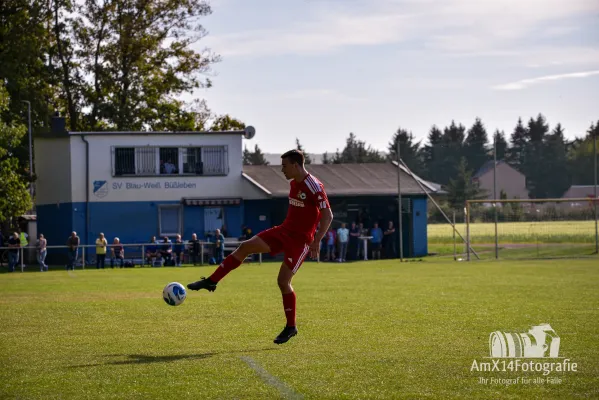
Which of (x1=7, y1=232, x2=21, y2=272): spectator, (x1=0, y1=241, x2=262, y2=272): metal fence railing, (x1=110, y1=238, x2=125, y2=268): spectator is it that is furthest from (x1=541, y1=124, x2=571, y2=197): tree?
(x1=7, y1=232, x2=21, y2=272): spectator

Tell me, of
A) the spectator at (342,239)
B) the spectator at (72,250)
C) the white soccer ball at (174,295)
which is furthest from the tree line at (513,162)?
the white soccer ball at (174,295)

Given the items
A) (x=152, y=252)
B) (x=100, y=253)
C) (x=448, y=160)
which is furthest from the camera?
(x=448, y=160)

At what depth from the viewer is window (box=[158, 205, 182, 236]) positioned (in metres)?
41.6

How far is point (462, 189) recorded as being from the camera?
42.2 metres

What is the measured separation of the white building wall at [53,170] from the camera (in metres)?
40.9

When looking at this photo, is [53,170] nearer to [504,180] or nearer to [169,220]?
[169,220]

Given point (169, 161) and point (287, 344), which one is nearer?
point (287, 344)

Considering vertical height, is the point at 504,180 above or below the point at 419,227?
above

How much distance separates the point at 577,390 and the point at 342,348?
3102mm

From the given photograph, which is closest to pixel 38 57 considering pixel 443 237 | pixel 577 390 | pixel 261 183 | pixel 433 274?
pixel 261 183

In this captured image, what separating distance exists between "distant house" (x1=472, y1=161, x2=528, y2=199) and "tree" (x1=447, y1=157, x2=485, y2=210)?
13.1 inches

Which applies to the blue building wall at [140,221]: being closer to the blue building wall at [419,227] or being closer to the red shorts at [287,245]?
the blue building wall at [419,227]

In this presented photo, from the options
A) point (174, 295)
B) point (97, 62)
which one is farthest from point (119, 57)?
point (174, 295)

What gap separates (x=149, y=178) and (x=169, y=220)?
7.06 feet
